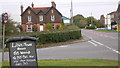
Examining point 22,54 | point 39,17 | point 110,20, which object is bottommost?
point 22,54

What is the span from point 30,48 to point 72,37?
20.8m

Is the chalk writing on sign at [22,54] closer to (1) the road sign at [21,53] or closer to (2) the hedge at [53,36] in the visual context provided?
(1) the road sign at [21,53]

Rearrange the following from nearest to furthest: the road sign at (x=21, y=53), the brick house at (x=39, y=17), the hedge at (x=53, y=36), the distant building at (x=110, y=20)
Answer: the road sign at (x=21, y=53)
the hedge at (x=53, y=36)
the brick house at (x=39, y=17)
the distant building at (x=110, y=20)

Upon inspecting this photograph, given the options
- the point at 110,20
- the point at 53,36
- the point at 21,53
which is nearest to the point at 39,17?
the point at 53,36

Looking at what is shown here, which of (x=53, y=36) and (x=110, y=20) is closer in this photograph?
(x=53, y=36)

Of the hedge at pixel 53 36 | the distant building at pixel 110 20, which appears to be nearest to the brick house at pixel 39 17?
the hedge at pixel 53 36

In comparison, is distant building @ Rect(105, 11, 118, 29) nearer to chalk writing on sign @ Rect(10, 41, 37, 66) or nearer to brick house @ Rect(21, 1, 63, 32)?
brick house @ Rect(21, 1, 63, 32)

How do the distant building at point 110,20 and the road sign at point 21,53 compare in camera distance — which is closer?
the road sign at point 21,53

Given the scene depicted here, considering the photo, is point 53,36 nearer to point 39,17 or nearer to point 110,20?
point 39,17

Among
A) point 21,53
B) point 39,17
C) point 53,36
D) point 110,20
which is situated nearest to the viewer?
point 21,53

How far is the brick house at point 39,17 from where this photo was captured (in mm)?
41062

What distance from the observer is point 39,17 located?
4350 cm

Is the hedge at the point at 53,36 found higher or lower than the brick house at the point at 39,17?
lower

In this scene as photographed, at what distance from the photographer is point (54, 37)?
2528 cm
